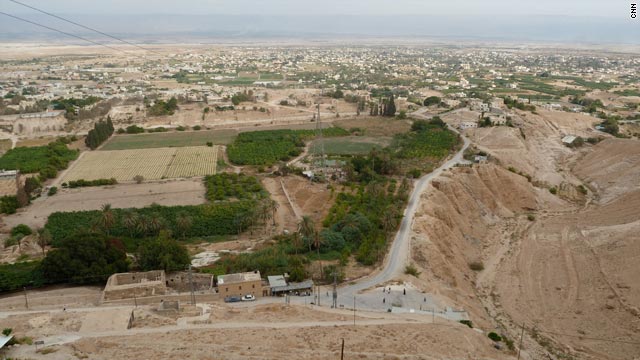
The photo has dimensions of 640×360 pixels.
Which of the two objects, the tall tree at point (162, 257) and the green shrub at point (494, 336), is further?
the tall tree at point (162, 257)

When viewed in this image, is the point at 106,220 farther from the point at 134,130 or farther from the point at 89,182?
the point at 134,130

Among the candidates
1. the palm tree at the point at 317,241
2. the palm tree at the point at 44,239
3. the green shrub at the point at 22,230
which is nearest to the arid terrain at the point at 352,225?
the palm tree at the point at 317,241

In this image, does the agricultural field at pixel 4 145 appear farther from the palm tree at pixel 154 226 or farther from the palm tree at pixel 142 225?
the palm tree at pixel 154 226

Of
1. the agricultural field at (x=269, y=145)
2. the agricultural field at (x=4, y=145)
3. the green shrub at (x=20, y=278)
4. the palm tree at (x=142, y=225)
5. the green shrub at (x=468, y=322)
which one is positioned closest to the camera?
the green shrub at (x=468, y=322)

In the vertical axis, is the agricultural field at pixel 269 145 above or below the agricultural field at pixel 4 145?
above

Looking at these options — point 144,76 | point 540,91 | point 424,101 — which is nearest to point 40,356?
point 424,101

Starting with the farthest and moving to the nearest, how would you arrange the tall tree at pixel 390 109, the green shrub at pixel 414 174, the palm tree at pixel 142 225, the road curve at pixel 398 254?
the tall tree at pixel 390 109
the green shrub at pixel 414 174
the palm tree at pixel 142 225
the road curve at pixel 398 254
